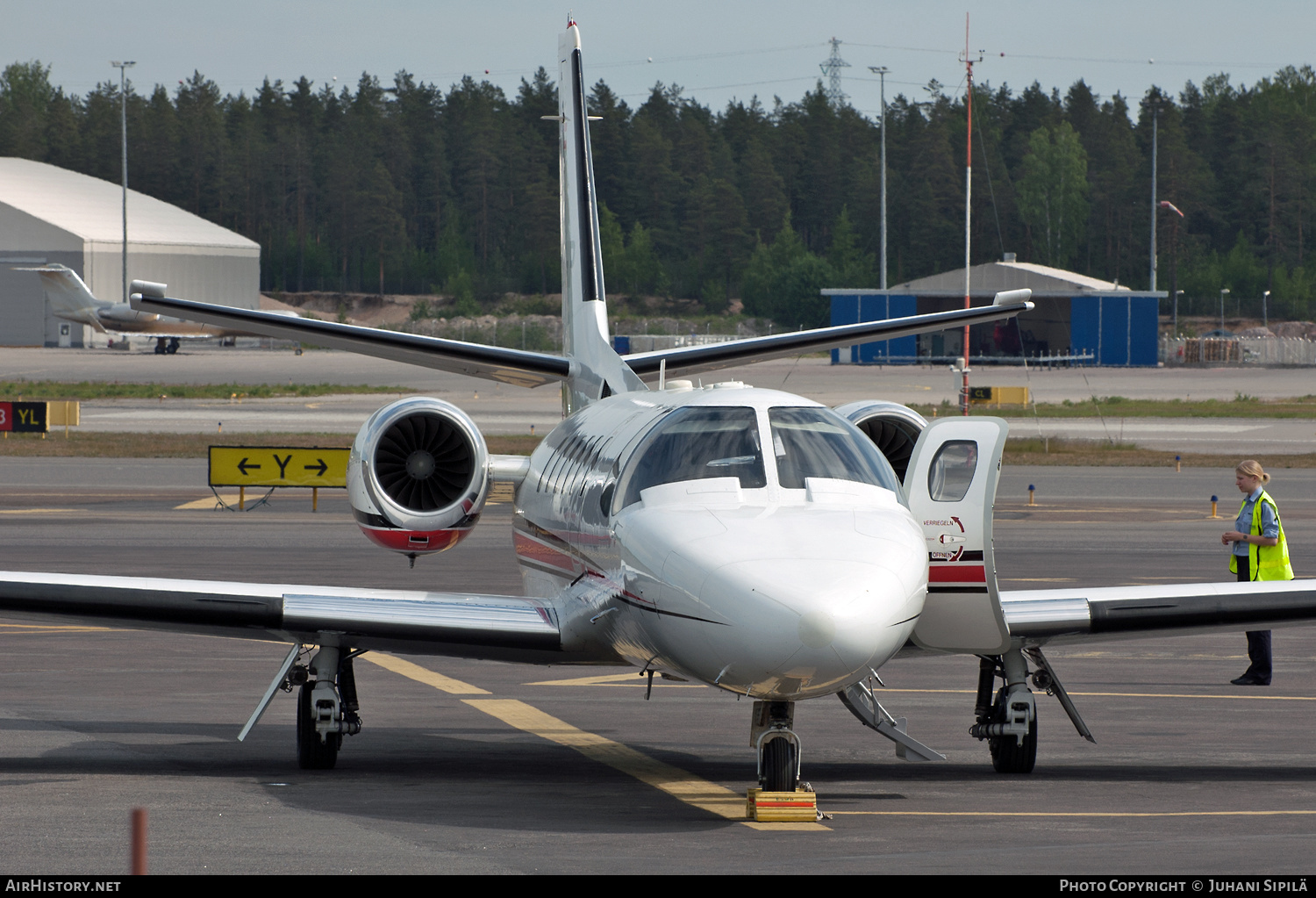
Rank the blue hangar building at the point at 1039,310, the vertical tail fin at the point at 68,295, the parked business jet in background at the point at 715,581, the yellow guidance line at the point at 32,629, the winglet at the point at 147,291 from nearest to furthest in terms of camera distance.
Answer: the parked business jet in background at the point at 715,581 → the winglet at the point at 147,291 → the yellow guidance line at the point at 32,629 → the vertical tail fin at the point at 68,295 → the blue hangar building at the point at 1039,310

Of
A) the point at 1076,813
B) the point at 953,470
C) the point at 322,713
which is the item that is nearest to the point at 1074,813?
the point at 1076,813

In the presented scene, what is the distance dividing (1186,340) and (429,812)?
367 ft

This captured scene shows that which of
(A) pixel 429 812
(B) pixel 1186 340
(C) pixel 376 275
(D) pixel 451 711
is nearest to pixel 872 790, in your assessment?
(A) pixel 429 812

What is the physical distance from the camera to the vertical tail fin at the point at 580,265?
1634cm

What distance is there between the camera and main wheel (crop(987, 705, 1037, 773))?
11672 mm

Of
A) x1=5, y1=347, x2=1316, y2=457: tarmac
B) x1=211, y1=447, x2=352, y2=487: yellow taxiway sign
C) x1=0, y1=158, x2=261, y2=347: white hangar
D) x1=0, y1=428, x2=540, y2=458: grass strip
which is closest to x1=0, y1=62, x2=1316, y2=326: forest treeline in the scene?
x1=0, y1=158, x2=261, y2=347: white hangar

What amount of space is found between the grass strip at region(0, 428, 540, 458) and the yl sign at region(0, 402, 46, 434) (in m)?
0.35

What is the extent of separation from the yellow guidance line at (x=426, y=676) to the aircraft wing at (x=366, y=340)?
288 centimetres

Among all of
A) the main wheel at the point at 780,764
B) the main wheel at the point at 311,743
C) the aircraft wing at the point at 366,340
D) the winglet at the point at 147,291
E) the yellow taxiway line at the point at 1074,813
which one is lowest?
the yellow taxiway line at the point at 1074,813

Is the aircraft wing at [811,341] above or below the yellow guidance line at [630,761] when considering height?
above

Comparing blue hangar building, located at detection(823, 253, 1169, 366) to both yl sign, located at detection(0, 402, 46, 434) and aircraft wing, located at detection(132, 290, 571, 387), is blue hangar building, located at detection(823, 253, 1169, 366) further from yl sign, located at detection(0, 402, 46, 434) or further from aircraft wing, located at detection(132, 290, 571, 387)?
aircraft wing, located at detection(132, 290, 571, 387)

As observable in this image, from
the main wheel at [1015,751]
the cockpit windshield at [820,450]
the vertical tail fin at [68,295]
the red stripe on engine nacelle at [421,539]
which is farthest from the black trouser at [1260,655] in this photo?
the vertical tail fin at [68,295]

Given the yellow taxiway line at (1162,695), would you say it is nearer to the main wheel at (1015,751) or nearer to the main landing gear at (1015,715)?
the main landing gear at (1015,715)

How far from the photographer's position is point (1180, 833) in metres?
9.56
